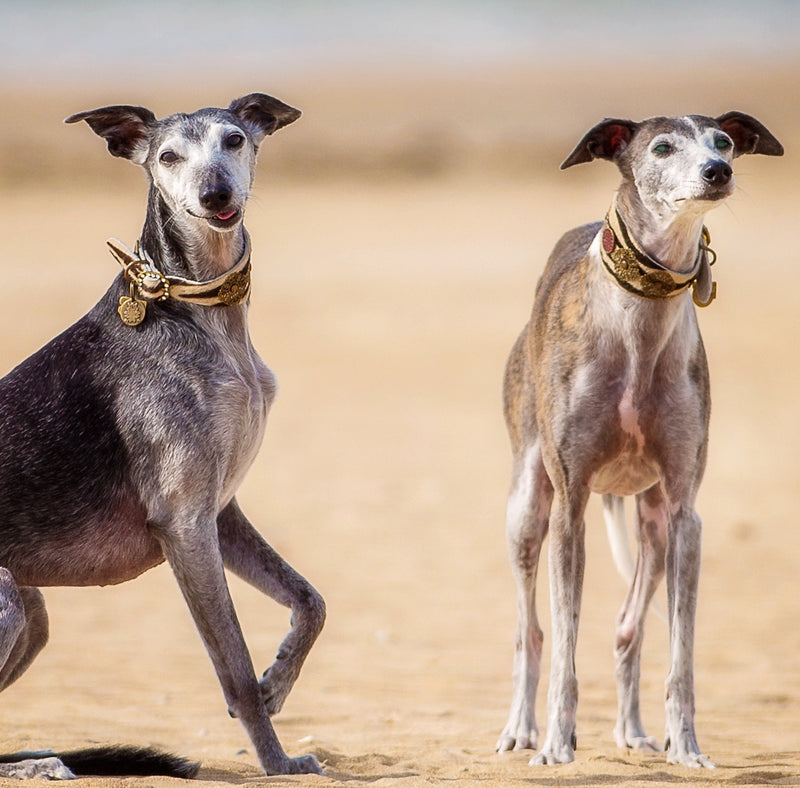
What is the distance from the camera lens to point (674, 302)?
637cm

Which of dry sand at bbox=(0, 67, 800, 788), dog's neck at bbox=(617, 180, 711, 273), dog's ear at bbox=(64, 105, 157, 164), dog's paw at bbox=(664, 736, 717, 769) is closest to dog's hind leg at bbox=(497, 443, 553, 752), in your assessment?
dry sand at bbox=(0, 67, 800, 788)

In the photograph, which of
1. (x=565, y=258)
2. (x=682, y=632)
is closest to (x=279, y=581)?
(x=682, y=632)

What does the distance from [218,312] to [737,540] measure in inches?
309

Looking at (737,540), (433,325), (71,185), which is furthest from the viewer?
(71,185)

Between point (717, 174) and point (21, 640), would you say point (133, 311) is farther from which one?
point (717, 174)

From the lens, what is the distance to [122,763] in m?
5.66

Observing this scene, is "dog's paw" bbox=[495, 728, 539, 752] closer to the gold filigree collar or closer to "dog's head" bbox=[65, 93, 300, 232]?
the gold filigree collar

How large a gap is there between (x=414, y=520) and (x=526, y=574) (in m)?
6.42

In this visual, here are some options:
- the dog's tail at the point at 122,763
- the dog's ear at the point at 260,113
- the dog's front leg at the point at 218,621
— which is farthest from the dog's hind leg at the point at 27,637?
the dog's ear at the point at 260,113

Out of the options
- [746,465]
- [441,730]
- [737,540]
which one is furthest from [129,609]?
[746,465]

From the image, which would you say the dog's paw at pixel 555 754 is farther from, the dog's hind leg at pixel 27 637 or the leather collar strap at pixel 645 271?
the dog's hind leg at pixel 27 637

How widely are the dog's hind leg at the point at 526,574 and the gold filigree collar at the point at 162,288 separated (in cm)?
186

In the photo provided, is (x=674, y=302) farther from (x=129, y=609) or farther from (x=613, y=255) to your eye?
(x=129, y=609)

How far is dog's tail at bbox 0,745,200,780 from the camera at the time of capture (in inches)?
223
